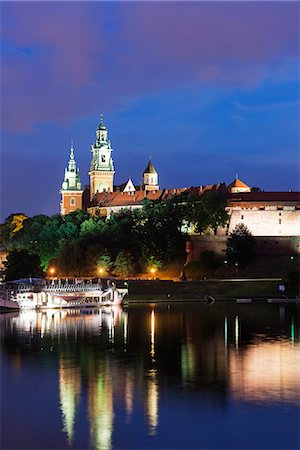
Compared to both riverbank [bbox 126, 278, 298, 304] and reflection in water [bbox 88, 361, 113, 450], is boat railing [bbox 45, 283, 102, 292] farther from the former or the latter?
reflection in water [bbox 88, 361, 113, 450]

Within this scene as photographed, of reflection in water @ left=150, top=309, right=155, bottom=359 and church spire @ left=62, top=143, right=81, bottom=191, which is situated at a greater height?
church spire @ left=62, top=143, right=81, bottom=191

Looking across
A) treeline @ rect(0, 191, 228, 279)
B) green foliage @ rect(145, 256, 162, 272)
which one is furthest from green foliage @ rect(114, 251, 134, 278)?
green foliage @ rect(145, 256, 162, 272)

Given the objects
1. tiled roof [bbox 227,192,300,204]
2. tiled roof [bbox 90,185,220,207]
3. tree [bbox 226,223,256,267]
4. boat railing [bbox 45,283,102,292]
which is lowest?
boat railing [bbox 45,283,102,292]

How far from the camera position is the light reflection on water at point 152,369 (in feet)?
62.4

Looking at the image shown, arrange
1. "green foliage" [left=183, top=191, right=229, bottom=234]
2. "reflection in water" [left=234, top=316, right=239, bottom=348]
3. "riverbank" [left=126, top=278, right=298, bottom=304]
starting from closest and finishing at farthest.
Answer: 1. "reflection in water" [left=234, top=316, right=239, bottom=348]
2. "riverbank" [left=126, top=278, right=298, bottom=304]
3. "green foliage" [left=183, top=191, right=229, bottom=234]

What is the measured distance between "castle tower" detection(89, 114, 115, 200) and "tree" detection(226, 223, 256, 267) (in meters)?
40.0

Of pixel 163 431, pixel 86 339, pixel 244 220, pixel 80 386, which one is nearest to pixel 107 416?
pixel 163 431

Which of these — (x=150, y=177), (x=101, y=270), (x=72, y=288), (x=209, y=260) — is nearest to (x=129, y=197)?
(x=150, y=177)

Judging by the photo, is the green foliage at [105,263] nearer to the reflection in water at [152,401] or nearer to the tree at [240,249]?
the tree at [240,249]

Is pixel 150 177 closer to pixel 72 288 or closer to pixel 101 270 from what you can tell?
pixel 101 270

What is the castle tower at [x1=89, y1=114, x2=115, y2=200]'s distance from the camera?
106250 millimetres

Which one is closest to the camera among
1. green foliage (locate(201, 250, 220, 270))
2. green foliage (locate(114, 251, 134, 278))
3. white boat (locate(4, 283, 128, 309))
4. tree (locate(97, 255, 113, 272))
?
white boat (locate(4, 283, 128, 309))

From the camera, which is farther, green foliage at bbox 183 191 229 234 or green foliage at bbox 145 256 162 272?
green foliage at bbox 183 191 229 234

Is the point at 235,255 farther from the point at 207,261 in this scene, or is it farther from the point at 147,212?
the point at 147,212
